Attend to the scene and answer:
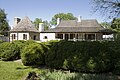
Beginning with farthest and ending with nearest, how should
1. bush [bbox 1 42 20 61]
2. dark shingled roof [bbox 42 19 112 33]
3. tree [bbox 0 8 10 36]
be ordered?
1. tree [bbox 0 8 10 36]
2. dark shingled roof [bbox 42 19 112 33]
3. bush [bbox 1 42 20 61]

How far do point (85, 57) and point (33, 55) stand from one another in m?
4.04

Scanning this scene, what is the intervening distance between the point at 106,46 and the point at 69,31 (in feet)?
105

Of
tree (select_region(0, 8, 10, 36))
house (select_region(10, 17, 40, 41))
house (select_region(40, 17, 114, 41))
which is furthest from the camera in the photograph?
tree (select_region(0, 8, 10, 36))

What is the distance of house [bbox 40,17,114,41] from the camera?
4238cm

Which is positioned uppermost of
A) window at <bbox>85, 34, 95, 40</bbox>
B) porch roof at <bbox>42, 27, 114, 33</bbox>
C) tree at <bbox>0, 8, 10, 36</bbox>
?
tree at <bbox>0, 8, 10, 36</bbox>

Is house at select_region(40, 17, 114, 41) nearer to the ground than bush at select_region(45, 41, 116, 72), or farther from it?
farther from it

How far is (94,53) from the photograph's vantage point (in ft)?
35.6

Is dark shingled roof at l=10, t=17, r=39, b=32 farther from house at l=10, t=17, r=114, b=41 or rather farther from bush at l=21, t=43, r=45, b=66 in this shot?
bush at l=21, t=43, r=45, b=66

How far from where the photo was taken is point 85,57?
35.7 ft

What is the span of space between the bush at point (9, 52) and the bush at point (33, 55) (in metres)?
3.21

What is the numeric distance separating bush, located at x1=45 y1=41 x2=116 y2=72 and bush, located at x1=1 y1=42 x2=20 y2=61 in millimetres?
5683

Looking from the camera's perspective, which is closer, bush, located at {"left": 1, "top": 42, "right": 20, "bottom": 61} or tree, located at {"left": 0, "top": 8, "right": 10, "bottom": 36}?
bush, located at {"left": 1, "top": 42, "right": 20, "bottom": 61}

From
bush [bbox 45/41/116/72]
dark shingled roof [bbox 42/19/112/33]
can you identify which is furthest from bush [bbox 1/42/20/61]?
dark shingled roof [bbox 42/19/112/33]

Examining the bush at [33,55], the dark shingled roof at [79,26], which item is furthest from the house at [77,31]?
the bush at [33,55]
